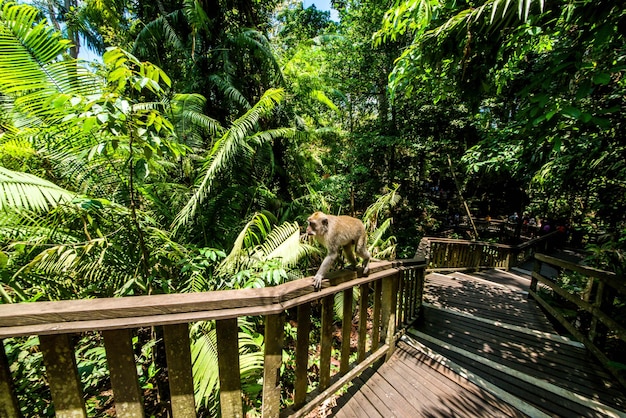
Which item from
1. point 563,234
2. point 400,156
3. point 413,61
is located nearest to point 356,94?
point 400,156

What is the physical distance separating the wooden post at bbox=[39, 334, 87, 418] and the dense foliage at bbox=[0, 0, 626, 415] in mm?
998

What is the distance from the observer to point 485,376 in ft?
8.37

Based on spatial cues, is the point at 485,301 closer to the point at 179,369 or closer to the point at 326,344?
the point at 326,344

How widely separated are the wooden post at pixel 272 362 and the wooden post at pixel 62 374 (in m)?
0.73

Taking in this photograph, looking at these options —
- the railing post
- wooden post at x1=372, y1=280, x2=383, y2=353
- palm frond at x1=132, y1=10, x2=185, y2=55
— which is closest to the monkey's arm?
wooden post at x1=372, y1=280, x2=383, y2=353

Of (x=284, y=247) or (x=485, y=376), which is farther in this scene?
(x=284, y=247)

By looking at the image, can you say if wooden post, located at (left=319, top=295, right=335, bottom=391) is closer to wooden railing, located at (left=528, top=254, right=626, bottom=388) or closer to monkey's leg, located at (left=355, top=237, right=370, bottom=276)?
monkey's leg, located at (left=355, top=237, right=370, bottom=276)

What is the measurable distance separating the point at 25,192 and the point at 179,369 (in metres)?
1.61

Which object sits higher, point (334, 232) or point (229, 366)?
point (334, 232)

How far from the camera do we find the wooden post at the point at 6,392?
2.70ft

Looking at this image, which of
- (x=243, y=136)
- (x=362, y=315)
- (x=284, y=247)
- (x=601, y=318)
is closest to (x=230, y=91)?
(x=243, y=136)

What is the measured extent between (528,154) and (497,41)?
2.26m

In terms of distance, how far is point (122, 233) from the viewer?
238 centimetres

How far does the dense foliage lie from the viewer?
169 cm
